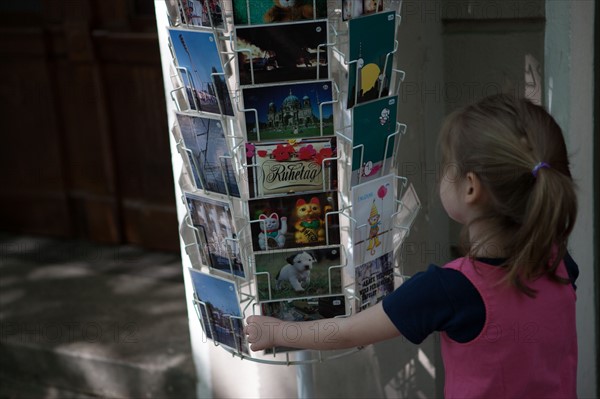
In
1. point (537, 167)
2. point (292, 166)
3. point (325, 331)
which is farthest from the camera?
point (292, 166)

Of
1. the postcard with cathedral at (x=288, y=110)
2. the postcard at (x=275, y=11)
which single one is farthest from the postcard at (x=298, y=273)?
the postcard at (x=275, y=11)

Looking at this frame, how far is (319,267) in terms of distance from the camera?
5.91 ft

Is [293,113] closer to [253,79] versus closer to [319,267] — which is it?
[253,79]

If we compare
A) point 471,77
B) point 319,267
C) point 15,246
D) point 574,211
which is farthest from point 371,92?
point 15,246

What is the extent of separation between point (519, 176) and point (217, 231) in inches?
26.0

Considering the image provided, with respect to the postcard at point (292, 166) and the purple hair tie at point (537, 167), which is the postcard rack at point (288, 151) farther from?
the purple hair tie at point (537, 167)

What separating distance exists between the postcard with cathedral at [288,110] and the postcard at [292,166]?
0.02 m

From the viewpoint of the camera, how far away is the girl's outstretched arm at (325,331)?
5.10ft

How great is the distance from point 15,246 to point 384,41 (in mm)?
3134

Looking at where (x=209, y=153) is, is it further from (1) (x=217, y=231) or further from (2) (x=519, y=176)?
(2) (x=519, y=176)

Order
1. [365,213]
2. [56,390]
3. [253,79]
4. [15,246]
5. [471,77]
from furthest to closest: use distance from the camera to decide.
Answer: [15,246], [56,390], [471,77], [365,213], [253,79]

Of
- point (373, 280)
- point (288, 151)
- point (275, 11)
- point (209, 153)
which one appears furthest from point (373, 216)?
point (275, 11)

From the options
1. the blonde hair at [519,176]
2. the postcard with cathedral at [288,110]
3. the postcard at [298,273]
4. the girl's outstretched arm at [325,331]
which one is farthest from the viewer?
the postcard at [298,273]

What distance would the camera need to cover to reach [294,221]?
176 cm
